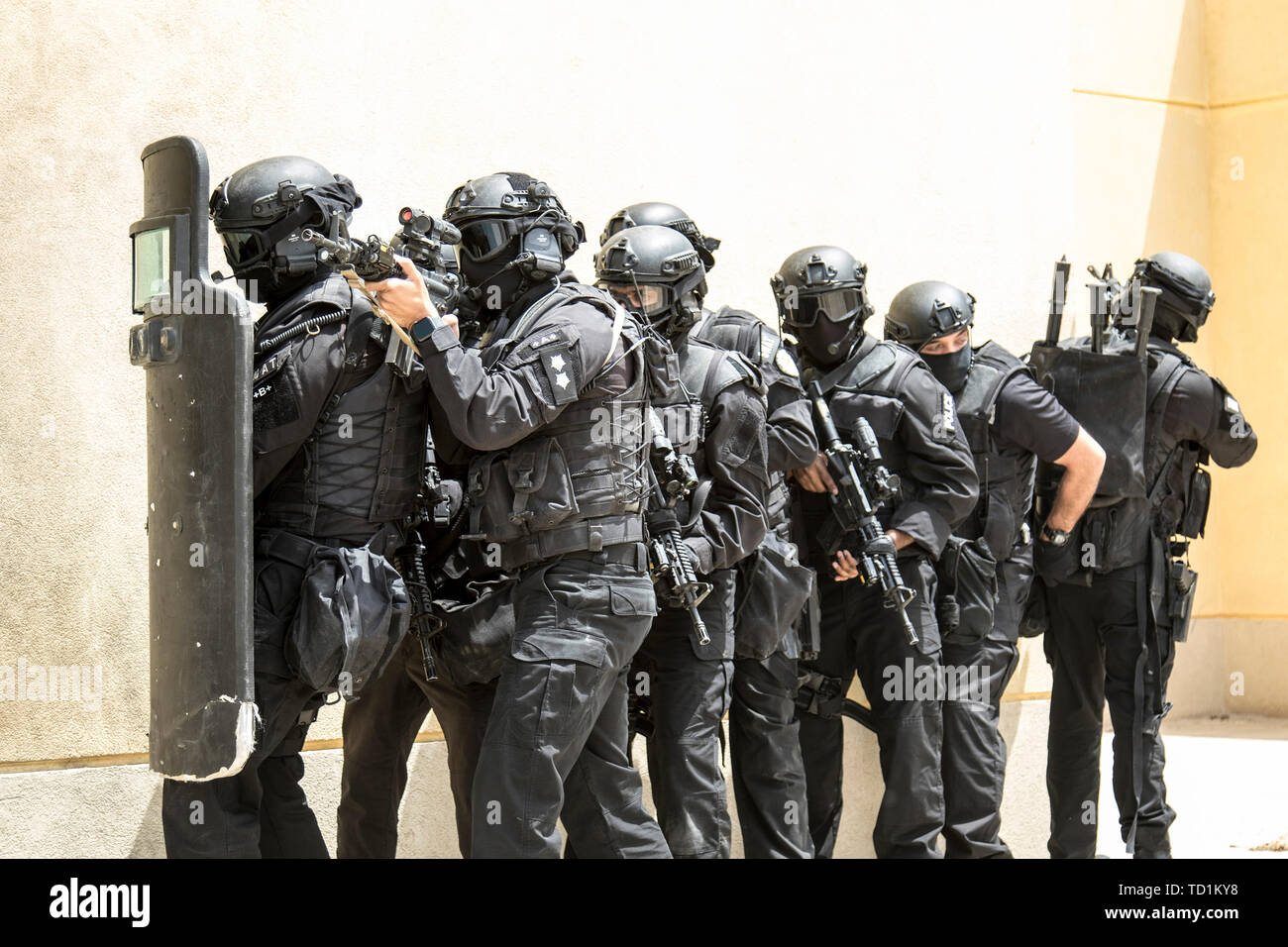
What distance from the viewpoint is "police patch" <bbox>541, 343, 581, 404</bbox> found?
3768 millimetres

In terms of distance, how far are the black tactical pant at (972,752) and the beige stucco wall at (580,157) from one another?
2.92 feet

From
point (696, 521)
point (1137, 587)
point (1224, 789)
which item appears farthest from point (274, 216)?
point (1224, 789)

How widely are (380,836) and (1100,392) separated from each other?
132 inches

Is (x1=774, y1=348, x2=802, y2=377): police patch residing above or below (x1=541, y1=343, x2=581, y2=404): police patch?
above

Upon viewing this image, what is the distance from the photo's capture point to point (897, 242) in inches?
265

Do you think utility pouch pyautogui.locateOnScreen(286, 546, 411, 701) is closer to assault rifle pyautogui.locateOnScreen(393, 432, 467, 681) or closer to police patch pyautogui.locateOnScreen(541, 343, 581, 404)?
assault rifle pyautogui.locateOnScreen(393, 432, 467, 681)

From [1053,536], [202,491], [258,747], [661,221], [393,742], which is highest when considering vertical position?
[661,221]

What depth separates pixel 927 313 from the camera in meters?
5.84

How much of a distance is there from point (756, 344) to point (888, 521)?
85 centimetres

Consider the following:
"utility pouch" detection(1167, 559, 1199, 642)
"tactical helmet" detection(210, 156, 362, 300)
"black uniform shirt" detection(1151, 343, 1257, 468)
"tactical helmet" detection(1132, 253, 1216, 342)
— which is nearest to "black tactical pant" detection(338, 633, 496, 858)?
"tactical helmet" detection(210, 156, 362, 300)

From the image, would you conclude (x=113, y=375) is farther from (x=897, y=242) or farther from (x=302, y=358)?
(x=897, y=242)

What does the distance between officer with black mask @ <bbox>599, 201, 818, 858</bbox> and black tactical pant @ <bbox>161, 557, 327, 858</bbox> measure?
1.63 meters
